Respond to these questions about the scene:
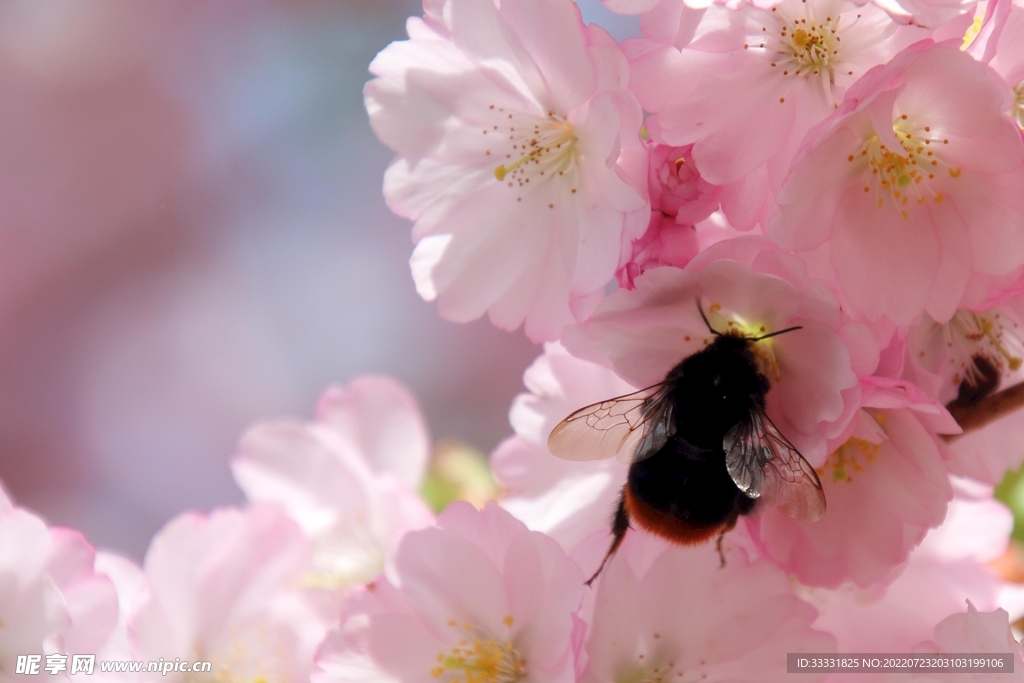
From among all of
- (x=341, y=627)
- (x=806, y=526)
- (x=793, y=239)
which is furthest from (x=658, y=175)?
(x=341, y=627)

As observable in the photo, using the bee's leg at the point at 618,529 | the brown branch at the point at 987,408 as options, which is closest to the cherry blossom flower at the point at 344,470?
the bee's leg at the point at 618,529

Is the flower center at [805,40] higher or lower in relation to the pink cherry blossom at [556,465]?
higher

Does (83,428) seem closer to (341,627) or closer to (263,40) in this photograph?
(263,40)

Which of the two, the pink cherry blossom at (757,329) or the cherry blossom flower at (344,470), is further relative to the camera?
the cherry blossom flower at (344,470)

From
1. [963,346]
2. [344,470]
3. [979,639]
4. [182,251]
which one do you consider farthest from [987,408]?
[182,251]

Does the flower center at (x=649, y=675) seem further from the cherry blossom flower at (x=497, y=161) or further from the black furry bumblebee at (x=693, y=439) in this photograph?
the cherry blossom flower at (x=497, y=161)

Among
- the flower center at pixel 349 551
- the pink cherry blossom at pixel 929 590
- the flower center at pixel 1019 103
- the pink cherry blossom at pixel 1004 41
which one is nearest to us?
the pink cherry blossom at pixel 1004 41
